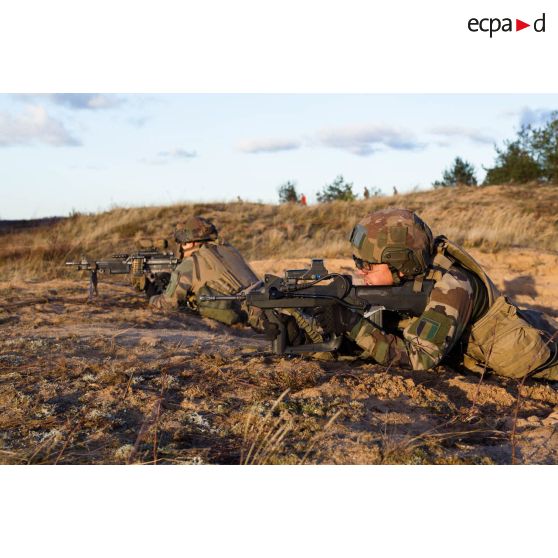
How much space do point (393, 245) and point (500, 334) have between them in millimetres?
1118

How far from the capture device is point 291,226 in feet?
60.4

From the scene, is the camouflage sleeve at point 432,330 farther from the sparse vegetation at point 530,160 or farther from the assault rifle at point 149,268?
the sparse vegetation at point 530,160

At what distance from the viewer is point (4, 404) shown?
3977 mm

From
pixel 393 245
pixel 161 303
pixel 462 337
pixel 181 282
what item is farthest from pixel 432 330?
pixel 161 303

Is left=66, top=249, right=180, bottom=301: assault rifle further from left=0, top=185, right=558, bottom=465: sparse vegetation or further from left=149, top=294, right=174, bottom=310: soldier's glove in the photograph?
left=0, top=185, right=558, bottom=465: sparse vegetation

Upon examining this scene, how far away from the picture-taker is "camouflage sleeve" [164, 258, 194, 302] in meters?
8.27

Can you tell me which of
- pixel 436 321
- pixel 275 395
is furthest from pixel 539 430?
pixel 275 395

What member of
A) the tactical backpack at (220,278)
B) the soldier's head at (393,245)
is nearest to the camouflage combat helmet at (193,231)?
the tactical backpack at (220,278)

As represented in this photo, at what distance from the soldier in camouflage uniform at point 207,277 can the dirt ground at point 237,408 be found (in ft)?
5.73

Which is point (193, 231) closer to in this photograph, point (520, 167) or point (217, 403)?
point (217, 403)

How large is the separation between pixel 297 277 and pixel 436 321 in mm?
1060

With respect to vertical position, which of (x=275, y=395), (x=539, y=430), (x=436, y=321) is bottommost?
(x=539, y=430)

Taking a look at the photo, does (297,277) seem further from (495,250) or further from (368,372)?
(495,250)

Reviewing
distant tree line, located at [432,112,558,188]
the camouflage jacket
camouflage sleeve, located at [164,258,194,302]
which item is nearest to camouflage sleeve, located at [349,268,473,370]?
the camouflage jacket
